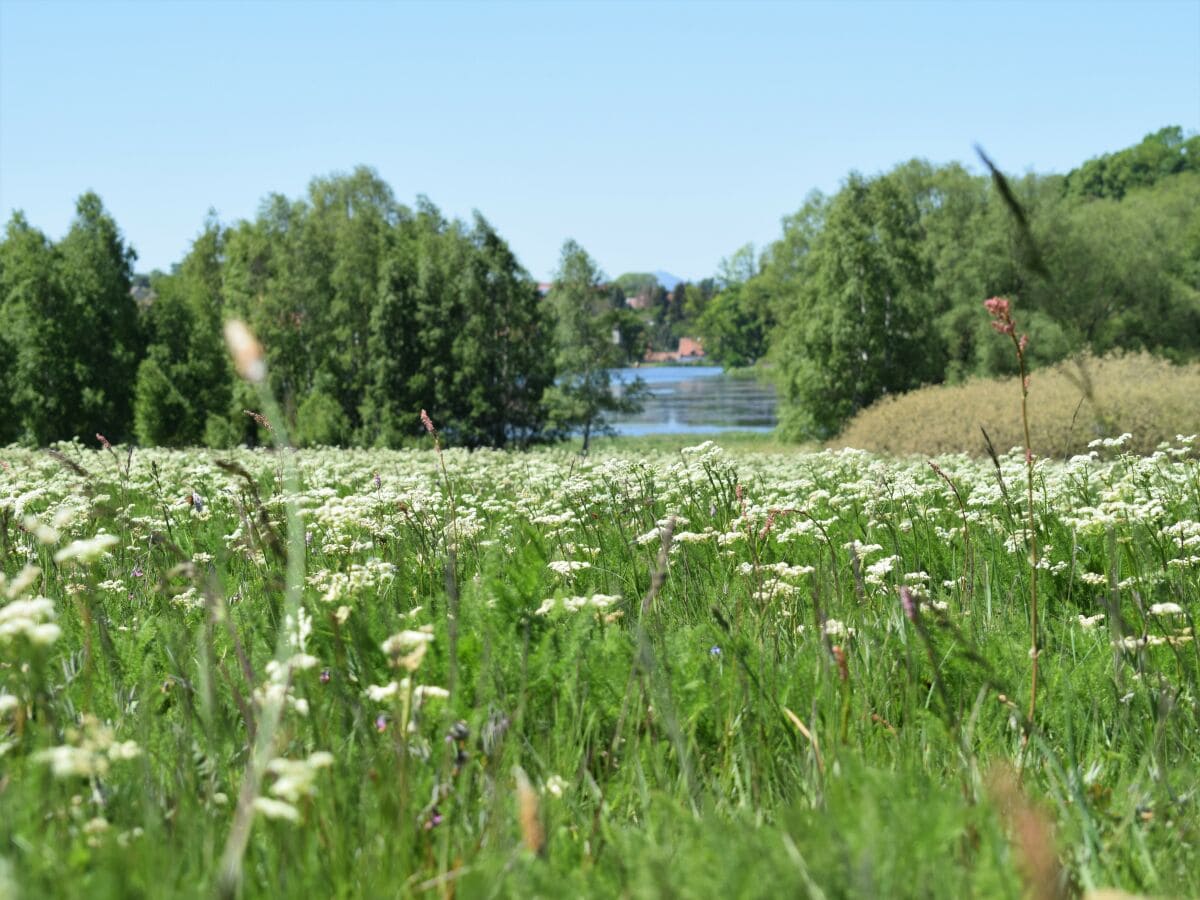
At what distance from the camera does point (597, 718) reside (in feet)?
8.29

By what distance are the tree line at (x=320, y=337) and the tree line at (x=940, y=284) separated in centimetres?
992

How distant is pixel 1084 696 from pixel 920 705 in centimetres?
41

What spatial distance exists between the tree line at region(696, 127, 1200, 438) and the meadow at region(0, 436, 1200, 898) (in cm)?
2342

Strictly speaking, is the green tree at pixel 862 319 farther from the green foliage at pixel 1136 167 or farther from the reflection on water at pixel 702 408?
the green foliage at pixel 1136 167

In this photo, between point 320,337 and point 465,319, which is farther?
point 320,337

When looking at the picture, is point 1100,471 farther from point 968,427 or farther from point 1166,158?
point 1166,158

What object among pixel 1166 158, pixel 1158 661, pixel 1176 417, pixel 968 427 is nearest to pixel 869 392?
pixel 968 427

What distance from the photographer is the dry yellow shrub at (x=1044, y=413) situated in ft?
70.3

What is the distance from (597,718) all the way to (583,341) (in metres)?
44.0

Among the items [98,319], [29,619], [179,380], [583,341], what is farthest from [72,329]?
[29,619]

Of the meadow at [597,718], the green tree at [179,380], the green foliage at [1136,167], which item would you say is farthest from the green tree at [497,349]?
the green foliage at [1136,167]

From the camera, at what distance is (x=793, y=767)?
236 centimetres

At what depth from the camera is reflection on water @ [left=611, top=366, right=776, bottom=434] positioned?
2758 inches

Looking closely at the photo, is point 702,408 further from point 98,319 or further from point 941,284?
point 98,319
